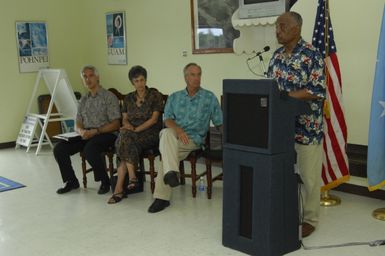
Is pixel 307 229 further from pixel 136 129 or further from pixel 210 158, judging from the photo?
pixel 136 129

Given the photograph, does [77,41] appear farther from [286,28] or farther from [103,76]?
[286,28]

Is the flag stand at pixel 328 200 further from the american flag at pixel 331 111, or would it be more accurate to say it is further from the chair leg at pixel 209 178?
the chair leg at pixel 209 178

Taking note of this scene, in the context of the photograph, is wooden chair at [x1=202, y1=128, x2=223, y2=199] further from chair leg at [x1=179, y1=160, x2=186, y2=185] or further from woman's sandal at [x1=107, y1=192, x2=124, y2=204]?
woman's sandal at [x1=107, y1=192, x2=124, y2=204]

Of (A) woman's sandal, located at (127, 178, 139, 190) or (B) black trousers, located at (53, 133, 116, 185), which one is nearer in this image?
(A) woman's sandal, located at (127, 178, 139, 190)

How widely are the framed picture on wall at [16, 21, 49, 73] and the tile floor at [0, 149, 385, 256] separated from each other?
2894 mm

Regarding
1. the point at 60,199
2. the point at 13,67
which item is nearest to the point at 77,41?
the point at 13,67

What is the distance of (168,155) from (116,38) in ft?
11.4

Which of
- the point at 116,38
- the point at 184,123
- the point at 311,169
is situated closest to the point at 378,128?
the point at 311,169

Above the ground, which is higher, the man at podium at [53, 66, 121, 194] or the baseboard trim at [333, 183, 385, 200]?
the man at podium at [53, 66, 121, 194]

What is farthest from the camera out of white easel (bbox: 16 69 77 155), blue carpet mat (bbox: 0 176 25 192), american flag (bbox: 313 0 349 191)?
white easel (bbox: 16 69 77 155)

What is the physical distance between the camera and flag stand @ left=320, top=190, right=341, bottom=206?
4000 mm

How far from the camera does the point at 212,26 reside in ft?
17.9

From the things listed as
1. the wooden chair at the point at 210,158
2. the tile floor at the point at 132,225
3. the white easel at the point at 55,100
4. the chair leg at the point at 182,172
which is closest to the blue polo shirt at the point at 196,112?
the wooden chair at the point at 210,158

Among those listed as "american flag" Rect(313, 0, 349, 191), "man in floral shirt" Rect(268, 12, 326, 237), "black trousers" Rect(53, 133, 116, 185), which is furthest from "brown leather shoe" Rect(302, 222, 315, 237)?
"black trousers" Rect(53, 133, 116, 185)
